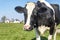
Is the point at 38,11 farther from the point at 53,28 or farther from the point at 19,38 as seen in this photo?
the point at 19,38

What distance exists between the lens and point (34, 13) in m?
7.69

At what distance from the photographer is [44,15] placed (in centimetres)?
800

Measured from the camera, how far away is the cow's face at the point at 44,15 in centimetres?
783

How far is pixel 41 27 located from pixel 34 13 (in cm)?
91

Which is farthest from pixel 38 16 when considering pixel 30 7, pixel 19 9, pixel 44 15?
pixel 19 9

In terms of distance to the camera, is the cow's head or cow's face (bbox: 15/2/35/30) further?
the cow's head

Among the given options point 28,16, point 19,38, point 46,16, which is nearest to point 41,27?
point 46,16

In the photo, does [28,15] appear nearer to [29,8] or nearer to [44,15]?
[29,8]

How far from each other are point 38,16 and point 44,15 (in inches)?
9.8

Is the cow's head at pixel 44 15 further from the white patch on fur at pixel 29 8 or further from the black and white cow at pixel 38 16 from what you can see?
the white patch on fur at pixel 29 8

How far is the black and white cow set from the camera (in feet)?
24.6

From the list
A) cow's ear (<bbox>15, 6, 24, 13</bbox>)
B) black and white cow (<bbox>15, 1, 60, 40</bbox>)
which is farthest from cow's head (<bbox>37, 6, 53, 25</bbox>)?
cow's ear (<bbox>15, 6, 24, 13</bbox>)

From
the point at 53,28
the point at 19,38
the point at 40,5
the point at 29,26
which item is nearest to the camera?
the point at 29,26

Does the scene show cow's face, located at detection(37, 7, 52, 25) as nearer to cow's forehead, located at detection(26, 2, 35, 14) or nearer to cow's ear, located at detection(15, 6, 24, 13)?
cow's forehead, located at detection(26, 2, 35, 14)
